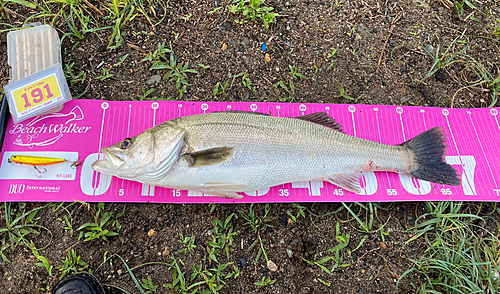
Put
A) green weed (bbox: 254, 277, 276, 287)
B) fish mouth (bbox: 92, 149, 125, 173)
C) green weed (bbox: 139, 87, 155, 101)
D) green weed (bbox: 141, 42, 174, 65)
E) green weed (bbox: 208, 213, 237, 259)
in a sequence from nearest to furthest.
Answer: fish mouth (bbox: 92, 149, 125, 173) → green weed (bbox: 254, 277, 276, 287) → green weed (bbox: 208, 213, 237, 259) → green weed (bbox: 139, 87, 155, 101) → green weed (bbox: 141, 42, 174, 65)

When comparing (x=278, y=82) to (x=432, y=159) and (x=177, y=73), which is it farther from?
(x=432, y=159)

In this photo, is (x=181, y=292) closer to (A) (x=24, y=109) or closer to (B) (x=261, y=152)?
(B) (x=261, y=152)

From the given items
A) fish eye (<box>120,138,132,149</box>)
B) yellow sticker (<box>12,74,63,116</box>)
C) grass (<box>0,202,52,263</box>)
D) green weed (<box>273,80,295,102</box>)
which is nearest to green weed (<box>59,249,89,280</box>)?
grass (<box>0,202,52,263</box>)

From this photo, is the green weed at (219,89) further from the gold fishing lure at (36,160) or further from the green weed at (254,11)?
the gold fishing lure at (36,160)

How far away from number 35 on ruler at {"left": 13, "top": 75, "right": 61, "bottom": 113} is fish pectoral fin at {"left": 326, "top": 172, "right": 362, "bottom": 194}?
323 centimetres

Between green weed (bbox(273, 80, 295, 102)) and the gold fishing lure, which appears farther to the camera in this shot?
green weed (bbox(273, 80, 295, 102))

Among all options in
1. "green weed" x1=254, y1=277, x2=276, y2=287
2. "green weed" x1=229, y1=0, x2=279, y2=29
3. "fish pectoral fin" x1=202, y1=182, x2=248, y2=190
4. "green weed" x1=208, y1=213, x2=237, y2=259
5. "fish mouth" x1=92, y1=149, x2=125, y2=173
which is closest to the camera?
"fish mouth" x1=92, y1=149, x2=125, y2=173

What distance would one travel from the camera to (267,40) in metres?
3.80

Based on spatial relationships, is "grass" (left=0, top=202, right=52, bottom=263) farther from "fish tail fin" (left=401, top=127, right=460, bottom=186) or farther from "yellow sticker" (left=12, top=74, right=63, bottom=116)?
"fish tail fin" (left=401, top=127, right=460, bottom=186)

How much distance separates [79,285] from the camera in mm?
2758

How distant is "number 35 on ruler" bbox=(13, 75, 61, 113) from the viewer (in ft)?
10.6

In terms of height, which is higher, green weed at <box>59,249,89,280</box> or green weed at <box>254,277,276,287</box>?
green weed at <box>59,249,89,280</box>

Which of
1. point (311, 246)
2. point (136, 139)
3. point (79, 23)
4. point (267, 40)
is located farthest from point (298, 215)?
point (79, 23)

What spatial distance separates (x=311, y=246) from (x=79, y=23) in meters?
3.89
